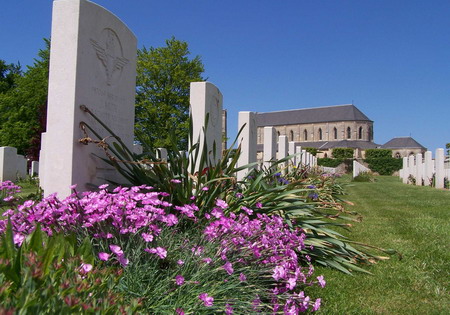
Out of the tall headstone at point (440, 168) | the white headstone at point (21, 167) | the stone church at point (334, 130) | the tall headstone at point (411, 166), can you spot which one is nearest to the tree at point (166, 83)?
the white headstone at point (21, 167)

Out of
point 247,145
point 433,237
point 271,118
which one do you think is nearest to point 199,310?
point 433,237

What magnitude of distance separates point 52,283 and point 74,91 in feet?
6.98

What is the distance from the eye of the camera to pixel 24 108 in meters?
26.4

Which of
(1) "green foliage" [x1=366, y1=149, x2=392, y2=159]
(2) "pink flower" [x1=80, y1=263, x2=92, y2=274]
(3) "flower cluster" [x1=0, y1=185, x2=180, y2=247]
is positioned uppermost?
(1) "green foliage" [x1=366, y1=149, x2=392, y2=159]

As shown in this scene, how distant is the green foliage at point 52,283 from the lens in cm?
107

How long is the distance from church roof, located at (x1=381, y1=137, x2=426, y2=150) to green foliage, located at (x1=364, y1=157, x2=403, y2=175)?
75.1 ft

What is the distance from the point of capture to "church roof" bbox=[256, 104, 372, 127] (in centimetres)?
6938

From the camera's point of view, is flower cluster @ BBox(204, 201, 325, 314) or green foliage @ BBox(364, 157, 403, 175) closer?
flower cluster @ BBox(204, 201, 325, 314)

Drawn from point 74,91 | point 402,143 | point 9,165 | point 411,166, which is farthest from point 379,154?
point 74,91

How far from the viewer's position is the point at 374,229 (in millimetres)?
5559

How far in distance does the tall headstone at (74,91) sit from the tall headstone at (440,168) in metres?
14.5

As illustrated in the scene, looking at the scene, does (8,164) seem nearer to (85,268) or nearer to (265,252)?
(265,252)

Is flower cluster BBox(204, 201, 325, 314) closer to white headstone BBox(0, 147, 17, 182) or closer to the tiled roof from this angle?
white headstone BBox(0, 147, 17, 182)

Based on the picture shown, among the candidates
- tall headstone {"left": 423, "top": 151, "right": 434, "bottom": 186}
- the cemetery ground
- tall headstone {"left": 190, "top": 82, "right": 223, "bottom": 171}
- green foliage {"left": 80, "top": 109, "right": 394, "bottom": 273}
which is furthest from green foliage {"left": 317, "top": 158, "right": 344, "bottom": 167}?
green foliage {"left": 80, "top": 109, "right": 394, "bottom": 273}
